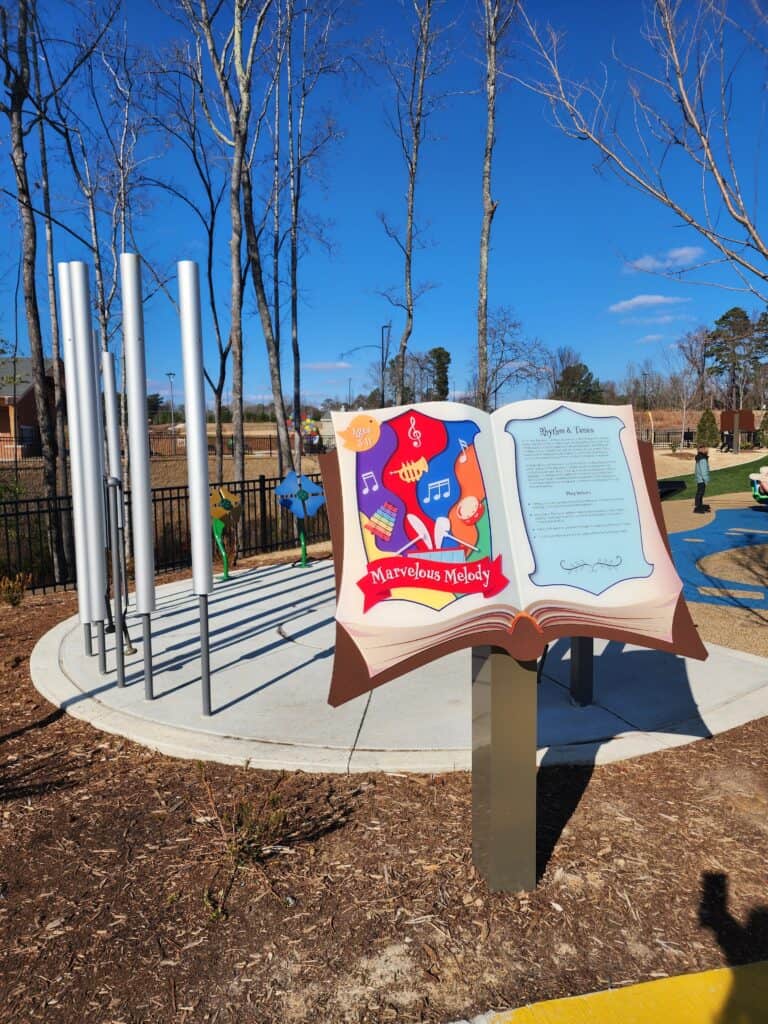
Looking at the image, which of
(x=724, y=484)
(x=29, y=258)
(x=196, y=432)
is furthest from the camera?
(x=724, y=484)

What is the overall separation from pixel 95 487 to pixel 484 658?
10.9 feet

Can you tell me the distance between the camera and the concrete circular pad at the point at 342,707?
388cm

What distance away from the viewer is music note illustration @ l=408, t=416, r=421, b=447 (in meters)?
2.68

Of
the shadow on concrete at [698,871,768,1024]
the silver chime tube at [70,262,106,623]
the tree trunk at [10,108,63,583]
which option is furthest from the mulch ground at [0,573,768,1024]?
the tree trunk at [10,108,63,583]

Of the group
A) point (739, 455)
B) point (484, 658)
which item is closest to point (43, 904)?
point (484, 658)

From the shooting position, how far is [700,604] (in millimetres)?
7855

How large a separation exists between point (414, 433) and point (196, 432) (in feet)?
6.68

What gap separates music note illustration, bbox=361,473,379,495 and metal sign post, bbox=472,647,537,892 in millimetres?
758

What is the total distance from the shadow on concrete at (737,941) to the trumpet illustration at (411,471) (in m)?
1.97

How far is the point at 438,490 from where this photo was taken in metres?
2.61

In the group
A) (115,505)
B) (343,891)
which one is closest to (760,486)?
(115,505)

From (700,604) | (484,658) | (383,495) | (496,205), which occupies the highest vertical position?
(496,205)

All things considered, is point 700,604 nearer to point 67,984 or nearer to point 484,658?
point 484,658

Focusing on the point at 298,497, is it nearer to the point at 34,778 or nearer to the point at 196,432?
the point at 196,432
